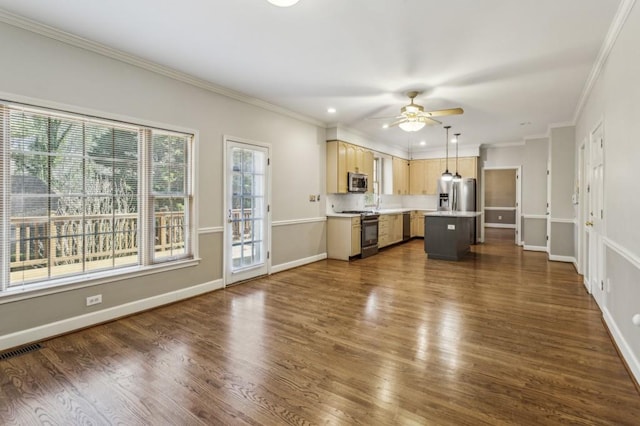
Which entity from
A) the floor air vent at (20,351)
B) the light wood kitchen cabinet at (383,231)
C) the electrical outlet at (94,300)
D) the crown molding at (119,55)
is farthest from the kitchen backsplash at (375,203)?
the floor air vent at (20,351)

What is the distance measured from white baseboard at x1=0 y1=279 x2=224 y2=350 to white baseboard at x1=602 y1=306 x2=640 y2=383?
4.30 metres

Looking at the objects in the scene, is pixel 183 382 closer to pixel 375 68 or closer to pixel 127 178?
pixel 127 178

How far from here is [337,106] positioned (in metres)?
5.30

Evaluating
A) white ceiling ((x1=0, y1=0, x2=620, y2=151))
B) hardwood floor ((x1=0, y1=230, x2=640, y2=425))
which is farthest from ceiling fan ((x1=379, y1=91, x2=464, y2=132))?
hardwood floor ((x1=0, y1=230, x2=640, y2=425))

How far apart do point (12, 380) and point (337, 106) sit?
193 inches

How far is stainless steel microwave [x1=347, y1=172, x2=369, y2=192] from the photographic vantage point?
6.84 metres

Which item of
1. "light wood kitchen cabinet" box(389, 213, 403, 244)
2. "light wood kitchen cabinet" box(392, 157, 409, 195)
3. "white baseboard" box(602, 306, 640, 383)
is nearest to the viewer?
"white baseboard" box(602, 306, 640, 383)

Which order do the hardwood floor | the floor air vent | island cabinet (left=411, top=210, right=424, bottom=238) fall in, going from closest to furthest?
the hardwood floor
the floor air vent
island cabinet (left=411, top=210, right=424, bottom=238)

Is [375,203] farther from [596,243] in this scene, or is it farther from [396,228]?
[596,243]

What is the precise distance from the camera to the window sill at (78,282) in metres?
2.76

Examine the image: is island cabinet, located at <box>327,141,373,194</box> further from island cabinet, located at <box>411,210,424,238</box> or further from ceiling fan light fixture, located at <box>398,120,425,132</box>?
island cabinet, located at <box>411,210,424,238</box>

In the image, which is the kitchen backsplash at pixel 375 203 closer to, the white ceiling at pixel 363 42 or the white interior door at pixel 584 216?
the white ceiling at pixel 363 42

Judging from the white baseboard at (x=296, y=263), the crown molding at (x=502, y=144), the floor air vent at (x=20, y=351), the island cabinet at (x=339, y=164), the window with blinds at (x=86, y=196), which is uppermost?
the crown molding at (x=502, y=144)

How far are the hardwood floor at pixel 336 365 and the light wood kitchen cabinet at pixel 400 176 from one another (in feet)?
18.1
